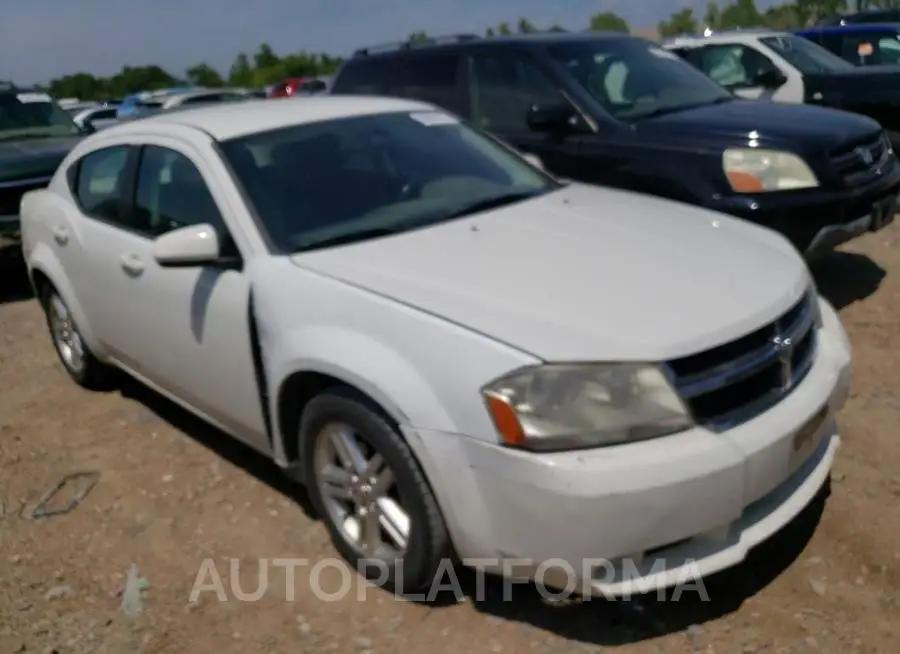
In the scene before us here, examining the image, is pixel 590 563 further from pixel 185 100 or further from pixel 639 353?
pixel 185 100

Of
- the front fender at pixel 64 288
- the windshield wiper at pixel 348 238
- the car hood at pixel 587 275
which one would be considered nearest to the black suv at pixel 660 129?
the car hood at pixel 587 275

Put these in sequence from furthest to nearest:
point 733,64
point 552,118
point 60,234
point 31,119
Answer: point 733,64
point 31,119
point 552,118
point 60,234

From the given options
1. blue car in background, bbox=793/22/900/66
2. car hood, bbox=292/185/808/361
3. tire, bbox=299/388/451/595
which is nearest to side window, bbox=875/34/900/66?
blue car in background, bbox=793/22/900/66

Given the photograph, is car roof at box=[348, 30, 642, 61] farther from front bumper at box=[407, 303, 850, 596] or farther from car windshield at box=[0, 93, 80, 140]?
front bumper at box=[407, 303, 850, 596]

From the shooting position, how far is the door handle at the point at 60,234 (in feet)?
15.9

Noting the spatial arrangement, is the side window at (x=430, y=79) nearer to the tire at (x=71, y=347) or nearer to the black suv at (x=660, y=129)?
the black suv at (x=660, y=129)

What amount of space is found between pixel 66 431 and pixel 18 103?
6035 mm

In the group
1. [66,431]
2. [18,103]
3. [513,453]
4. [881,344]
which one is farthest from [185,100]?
[513,453]

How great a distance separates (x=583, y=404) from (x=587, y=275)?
1.96ft

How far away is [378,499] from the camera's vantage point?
3.13 m

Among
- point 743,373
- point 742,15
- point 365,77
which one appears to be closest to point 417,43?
point 365,77

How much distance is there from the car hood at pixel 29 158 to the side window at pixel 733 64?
20.8ft

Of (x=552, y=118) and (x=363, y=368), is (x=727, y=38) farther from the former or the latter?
(x=363, y=368)

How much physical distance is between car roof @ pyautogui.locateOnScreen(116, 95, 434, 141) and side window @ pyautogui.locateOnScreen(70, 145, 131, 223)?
0.16m
